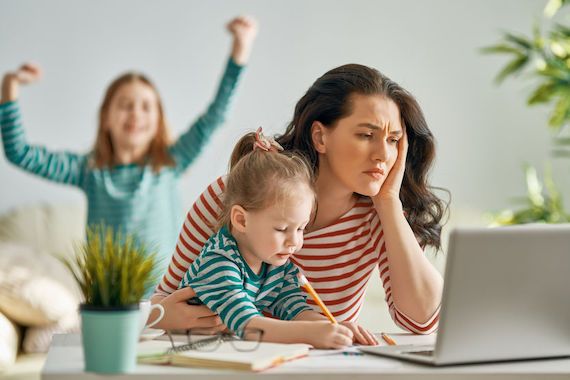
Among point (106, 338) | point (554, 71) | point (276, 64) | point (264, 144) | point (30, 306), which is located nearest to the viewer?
point (106, 338)

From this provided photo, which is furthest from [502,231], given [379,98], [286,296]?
[379,98]

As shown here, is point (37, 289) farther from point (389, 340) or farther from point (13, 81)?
point (389, 340)

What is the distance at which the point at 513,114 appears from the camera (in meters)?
4.10

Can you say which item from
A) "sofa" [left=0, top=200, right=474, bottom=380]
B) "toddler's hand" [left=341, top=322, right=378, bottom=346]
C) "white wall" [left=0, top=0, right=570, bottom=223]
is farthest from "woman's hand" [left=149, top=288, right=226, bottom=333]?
"white wall" [left=0, top=0, right=570, bottom=223]


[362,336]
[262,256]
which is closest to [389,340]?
[362,336]

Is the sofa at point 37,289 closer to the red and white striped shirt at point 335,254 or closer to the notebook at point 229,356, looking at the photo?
the red and white striped shirt at point 335,254

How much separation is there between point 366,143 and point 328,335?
1.76 ft

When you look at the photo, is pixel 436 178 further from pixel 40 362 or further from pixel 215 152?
pixel 40 362

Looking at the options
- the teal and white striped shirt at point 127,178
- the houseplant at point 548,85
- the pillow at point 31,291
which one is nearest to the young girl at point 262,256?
the pillow at point 31,291

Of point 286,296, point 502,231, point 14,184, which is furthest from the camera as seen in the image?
point 14,184

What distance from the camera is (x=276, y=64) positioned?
3979mm

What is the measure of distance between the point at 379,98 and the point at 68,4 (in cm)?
236

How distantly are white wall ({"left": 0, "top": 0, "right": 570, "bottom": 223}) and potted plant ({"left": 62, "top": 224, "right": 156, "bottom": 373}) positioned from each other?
8.73ft

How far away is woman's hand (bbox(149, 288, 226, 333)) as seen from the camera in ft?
5.21
